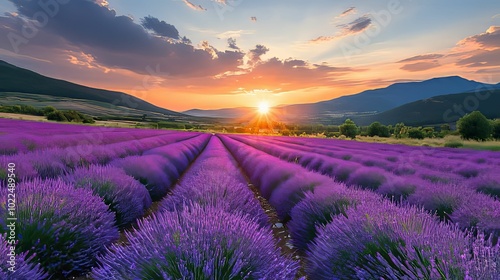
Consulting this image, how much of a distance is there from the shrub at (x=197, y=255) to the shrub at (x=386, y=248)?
0.60 meters

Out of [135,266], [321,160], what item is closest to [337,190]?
[135,266]

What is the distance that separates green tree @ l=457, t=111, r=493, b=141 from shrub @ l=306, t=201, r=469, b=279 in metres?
46.5

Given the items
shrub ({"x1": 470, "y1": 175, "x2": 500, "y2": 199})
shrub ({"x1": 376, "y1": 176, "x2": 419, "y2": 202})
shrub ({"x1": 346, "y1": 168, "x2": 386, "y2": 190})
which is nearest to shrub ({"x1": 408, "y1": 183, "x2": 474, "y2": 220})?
shrub ({"x1": 376, "y1": 176, "x2": 419, "y2": 202})

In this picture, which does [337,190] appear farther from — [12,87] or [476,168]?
[12,87]

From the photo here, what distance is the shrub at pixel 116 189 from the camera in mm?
4805

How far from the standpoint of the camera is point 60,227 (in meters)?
3.09

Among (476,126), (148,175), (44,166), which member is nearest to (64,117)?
(148,175)

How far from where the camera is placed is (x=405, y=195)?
19.4 ft

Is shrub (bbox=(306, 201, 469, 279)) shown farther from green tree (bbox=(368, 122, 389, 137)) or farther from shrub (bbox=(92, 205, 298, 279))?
green tree (bbox=(368, 122, 389, 137))

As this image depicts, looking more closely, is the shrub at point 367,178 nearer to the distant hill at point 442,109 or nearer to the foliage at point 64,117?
the foliage at point 64,117

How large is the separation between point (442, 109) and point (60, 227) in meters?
140

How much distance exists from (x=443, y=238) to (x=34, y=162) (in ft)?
23.1

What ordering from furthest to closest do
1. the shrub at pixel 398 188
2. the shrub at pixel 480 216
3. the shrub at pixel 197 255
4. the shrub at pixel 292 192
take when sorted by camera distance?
the shrub at pixel 398 188, the shrub at pixel 292 192, the shrub at pixel 480 216, the shrub at pixel 197 255

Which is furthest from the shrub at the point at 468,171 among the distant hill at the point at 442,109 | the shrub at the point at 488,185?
the distant hill at the point at 442,109
